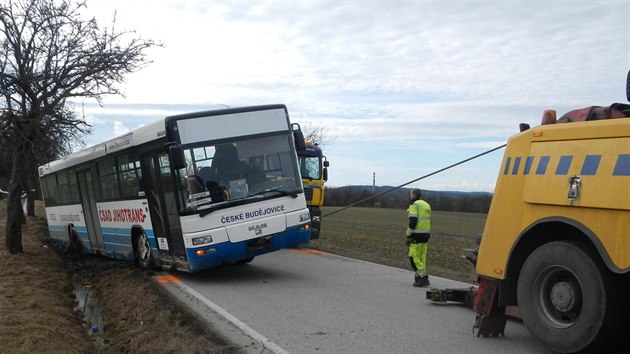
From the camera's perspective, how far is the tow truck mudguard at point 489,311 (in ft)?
19.6

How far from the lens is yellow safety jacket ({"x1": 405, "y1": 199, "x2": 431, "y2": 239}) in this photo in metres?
9.86

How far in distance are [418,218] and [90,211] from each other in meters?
9.47

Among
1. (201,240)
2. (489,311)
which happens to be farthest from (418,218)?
(489,311)

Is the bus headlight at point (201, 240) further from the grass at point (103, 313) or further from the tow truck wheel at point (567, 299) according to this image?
the tow truck wheel at point (567, 299)

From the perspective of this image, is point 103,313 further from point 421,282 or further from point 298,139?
point 421,282

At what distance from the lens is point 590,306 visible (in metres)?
4.70

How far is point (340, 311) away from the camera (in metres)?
7.72

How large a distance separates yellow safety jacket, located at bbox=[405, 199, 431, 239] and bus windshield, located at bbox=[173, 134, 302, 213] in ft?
6.79

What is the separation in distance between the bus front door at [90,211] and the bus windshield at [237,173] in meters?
6.03

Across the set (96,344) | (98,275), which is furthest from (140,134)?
(96,344)

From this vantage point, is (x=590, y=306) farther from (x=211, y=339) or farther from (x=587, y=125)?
(x=211, y=339)

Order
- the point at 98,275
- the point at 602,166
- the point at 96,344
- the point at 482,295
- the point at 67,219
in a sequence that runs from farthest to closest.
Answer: the point at 67,219, the point at 98,275, the point at 96,344, the point at 482,295, the point at 602,166

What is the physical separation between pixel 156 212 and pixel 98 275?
3.24 m

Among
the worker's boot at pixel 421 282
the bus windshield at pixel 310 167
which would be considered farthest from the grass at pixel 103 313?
the bus windshield at pixel 310 167
